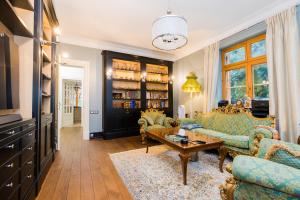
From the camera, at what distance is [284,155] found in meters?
1.22

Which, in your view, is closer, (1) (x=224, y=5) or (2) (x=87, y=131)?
(1) (x=224, y=5)

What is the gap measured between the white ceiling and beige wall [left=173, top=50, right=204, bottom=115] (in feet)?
1.63

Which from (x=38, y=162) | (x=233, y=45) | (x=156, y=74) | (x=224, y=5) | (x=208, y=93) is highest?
(x=224, y=5)

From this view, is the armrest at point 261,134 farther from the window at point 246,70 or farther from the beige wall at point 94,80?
the beige wall at point 94,80

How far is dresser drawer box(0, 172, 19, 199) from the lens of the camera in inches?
43.8

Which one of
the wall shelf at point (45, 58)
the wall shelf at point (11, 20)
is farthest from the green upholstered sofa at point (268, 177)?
the wall shelf at point (45, 58)

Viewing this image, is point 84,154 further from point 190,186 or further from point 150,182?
point 190,186

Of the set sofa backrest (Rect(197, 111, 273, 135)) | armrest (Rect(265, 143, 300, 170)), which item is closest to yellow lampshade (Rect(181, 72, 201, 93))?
sofa backrest (Rect(197, 111, 273, 135))

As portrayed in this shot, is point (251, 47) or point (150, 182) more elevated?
point (251, 47)

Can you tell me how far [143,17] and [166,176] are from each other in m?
3.18

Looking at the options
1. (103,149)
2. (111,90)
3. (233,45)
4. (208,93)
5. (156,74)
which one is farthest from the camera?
(156,74)

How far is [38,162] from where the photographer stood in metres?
1.95

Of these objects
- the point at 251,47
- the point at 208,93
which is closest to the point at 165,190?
the point at 208,93

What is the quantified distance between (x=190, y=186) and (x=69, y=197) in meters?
1.49
